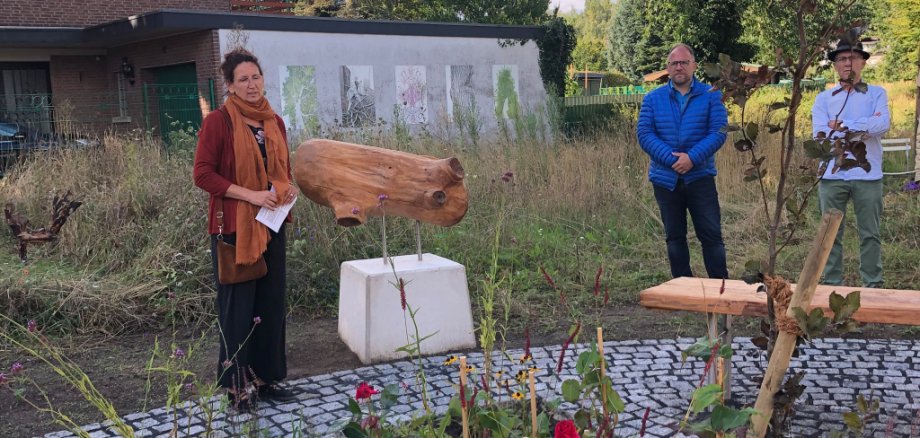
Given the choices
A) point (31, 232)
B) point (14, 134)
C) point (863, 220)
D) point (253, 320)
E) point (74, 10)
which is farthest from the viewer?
point (74, 10)

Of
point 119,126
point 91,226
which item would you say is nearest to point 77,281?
point 91,226

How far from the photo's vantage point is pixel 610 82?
47.6m

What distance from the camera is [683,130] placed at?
5.31 metres

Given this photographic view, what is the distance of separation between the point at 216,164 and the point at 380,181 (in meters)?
1.15

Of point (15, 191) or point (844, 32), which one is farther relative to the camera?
point (15, 191)

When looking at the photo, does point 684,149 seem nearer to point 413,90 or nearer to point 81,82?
point 413,90

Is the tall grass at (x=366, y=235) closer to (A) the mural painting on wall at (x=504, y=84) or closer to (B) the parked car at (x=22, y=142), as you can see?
(B) the parked car at (x=22, y=142)

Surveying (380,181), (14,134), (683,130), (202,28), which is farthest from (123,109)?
(683,130)

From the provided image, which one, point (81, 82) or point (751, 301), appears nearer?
point (751, 301)

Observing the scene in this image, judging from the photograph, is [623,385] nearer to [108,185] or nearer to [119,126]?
[108,185]

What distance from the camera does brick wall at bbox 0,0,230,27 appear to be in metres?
19.0

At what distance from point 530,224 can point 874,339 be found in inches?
134

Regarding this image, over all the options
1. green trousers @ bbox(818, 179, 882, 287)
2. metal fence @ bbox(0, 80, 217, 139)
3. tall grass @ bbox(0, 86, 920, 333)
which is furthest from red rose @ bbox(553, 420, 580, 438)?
metal fence @ bbox(0, 80, 217, 139)

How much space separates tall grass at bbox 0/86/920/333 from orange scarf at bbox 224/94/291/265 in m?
1.50
